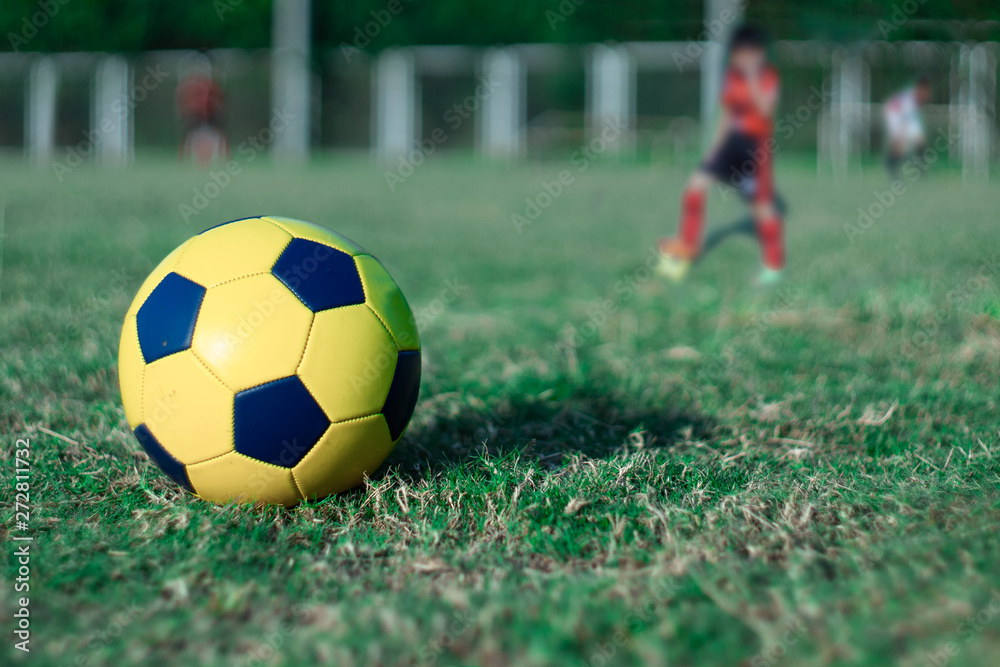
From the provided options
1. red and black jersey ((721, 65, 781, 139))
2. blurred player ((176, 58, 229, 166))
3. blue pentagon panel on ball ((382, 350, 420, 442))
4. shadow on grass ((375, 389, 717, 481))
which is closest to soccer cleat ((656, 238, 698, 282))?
Result: red and black jersey ((721, 65, 781, 139))

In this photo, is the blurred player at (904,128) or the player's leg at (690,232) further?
the blurred player at (904,128)

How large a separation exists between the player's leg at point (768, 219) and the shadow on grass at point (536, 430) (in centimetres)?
257

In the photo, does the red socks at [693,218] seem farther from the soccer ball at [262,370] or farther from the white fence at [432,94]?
the white fence at [432,94]

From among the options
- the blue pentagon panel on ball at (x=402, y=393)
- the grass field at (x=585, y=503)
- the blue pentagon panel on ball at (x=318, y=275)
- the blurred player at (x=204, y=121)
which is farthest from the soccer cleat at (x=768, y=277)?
the blurred player at (x=204, y=121)

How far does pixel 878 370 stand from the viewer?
342 centimetres

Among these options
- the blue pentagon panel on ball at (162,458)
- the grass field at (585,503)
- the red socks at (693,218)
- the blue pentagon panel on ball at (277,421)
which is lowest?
the grass field at (585,503)

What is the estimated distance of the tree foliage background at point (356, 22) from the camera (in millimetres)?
23250

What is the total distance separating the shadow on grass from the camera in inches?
95.2

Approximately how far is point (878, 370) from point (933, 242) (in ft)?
13.3

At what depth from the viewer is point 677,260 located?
550cm

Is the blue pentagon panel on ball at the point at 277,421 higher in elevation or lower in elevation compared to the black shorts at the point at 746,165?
lower

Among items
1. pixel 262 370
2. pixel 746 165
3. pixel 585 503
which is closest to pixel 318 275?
pixel 262 370

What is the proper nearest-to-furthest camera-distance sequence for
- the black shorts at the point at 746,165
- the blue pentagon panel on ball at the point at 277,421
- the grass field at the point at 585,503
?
the grass field at the point at 585,503, the blue pentagon panel on ball at the point at 277,421, the black shorts at the point at 746,165

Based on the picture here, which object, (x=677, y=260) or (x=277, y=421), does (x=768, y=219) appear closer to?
(x=677, y=260)
